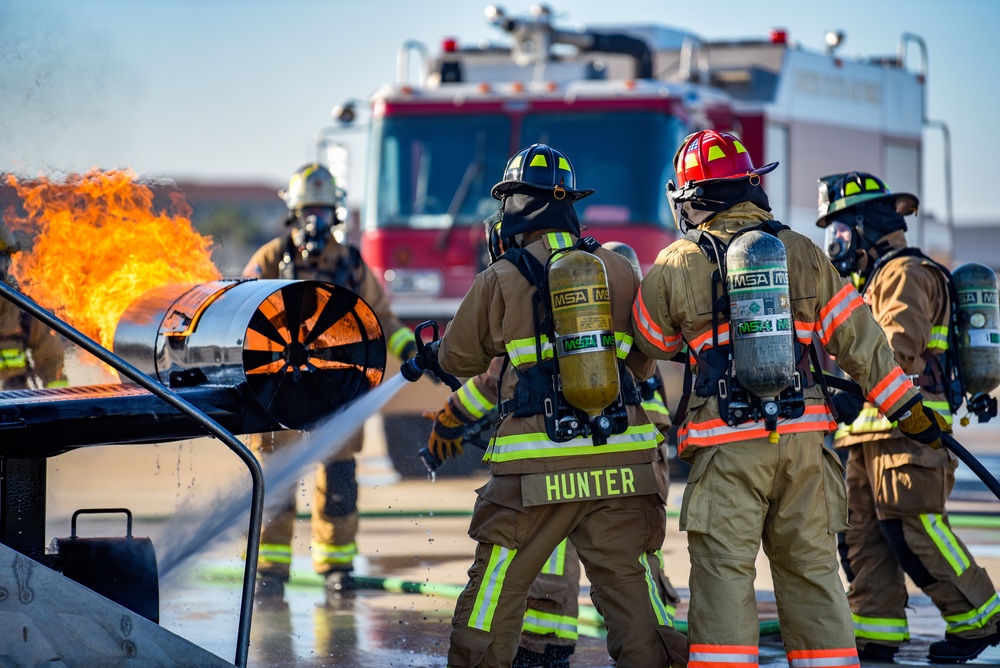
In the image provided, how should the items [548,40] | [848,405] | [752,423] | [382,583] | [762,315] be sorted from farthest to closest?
[548,40], [382,583], [848,405], [752,423], [762,315]

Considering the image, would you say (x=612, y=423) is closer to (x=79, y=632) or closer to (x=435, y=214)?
(x=79, y=632)

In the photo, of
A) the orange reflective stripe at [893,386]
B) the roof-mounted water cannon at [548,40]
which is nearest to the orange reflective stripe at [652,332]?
the orange reflective stripe at [893,386]

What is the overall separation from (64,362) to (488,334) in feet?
8.13

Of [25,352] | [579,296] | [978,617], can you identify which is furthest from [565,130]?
[579,296]

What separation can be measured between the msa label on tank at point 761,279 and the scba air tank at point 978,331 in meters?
1.70

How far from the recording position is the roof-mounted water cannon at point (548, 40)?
1088 centimetres

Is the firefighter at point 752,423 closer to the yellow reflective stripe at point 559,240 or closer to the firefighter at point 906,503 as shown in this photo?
the yellow reflective stripe at point 559,240

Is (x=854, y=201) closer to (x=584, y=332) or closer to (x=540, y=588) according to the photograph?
(x=584, y=332)

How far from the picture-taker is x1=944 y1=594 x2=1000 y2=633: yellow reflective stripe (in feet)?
16.5

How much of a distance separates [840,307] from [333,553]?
3275 mm

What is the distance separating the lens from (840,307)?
416cm

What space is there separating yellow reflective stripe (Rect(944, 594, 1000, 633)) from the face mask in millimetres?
3547

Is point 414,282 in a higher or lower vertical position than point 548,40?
lower

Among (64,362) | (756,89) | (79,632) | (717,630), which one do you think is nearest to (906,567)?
(717,630)
